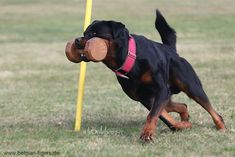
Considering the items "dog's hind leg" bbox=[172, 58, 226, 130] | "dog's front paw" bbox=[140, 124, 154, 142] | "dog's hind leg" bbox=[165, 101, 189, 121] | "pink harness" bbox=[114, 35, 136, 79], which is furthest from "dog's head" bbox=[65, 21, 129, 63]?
"dog's hind leg" bbox=[165, 101, 189, 121]

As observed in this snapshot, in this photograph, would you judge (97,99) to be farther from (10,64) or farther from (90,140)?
(10,64)

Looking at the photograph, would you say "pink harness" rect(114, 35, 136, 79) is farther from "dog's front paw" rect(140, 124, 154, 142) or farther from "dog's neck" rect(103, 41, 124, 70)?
"dog's front paw" rect(140, 124, 154, 142)

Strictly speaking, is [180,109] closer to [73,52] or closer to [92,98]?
[73,52]

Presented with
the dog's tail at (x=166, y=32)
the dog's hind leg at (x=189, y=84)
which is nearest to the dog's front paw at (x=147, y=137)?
the dog's hind leg at (x=189, y=84)

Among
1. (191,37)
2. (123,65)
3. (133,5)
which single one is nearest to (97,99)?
(123,65)

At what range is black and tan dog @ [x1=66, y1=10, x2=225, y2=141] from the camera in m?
6.41

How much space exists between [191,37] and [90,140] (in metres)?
19.4

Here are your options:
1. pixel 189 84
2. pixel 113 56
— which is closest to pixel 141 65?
pixel 113 56

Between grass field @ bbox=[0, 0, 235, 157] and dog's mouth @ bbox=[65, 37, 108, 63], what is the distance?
3.07 feet

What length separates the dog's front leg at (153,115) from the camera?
6379 mm

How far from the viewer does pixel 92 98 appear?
1112cm

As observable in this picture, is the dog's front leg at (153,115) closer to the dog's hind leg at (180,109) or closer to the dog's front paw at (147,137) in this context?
the dog's front paw at (147,137)

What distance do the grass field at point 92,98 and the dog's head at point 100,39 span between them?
0.97 metres

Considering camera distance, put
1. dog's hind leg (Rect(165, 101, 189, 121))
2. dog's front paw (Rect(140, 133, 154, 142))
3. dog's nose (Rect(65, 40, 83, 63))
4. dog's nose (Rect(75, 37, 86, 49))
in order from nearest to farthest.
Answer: dog's front paw (Rect(140, 133, 154, 142)), dog's nose (Rect(75, 37, 86, 49)), dog's nose (Rect(65, 40, 83, 63)), dog's hind leg (Rect(165, 101, 189, 121))
